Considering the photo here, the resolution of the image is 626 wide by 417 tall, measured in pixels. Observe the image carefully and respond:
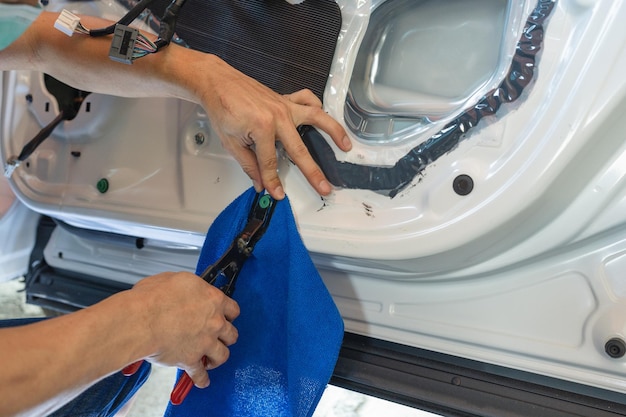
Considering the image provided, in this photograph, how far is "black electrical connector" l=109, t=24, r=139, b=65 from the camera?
1163 mm

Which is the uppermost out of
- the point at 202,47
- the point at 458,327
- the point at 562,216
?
the point at 562,216

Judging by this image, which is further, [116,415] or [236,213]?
[116,415]

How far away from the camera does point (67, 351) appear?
32.2 inches

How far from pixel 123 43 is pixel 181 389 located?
66 centimetres

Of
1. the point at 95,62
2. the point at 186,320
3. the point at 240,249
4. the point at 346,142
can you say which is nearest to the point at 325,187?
the point at 346,142

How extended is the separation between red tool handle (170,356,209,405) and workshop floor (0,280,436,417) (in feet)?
2.35

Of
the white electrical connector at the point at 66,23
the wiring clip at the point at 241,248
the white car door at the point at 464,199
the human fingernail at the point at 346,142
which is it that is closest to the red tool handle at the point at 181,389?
the wiring clip at the point at 241,248

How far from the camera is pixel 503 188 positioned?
1078 mm

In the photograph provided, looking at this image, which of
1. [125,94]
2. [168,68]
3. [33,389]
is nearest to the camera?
[33,389]

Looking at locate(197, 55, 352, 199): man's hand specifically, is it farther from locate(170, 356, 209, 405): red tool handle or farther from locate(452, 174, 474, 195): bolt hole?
locate(170, 356, 209, 405): red tool handle

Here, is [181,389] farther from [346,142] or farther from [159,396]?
[159,396]

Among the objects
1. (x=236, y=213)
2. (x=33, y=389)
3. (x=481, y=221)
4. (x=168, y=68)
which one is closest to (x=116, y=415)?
(x=236, y=213)

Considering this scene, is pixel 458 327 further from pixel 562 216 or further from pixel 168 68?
pixel 168 68

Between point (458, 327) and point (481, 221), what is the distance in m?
0.25
